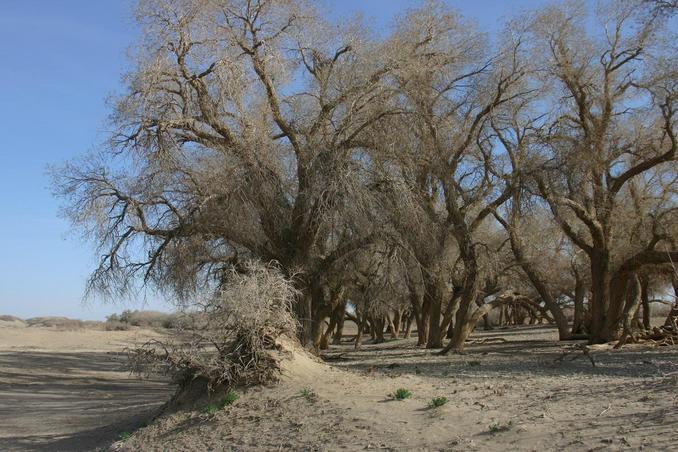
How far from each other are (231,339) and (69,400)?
836cm

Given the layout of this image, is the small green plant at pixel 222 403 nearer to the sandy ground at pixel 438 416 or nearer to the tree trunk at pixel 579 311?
the sandy ground at pixel 438 416

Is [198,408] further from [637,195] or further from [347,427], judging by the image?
[637,195]

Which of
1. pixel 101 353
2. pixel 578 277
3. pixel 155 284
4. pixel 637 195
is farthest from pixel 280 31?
pixel 101 353

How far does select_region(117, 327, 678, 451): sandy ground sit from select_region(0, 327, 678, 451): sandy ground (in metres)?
0.02

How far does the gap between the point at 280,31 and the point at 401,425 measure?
11913 mm

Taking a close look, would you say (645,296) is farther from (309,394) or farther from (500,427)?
(500,427)

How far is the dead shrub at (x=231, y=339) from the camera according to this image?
36.8ft

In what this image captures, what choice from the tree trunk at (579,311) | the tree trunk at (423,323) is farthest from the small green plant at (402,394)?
the tree trunk at (579,311)

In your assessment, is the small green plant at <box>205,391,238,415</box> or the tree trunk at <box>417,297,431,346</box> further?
the tree trunk at <box>417,297,431,346</box>

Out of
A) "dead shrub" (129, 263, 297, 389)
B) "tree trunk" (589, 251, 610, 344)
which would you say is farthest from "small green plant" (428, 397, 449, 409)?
"tree trunk" (589, 251, 610, 344)

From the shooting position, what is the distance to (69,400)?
17.5 m

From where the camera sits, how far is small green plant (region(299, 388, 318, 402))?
Answer: 10578 millimetres

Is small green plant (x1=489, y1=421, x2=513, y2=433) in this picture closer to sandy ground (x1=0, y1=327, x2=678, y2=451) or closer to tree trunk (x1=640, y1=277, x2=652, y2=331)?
sandy ground (x1=0, y1=327, x2=678, y2=451)

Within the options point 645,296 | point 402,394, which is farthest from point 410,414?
point 645,296
